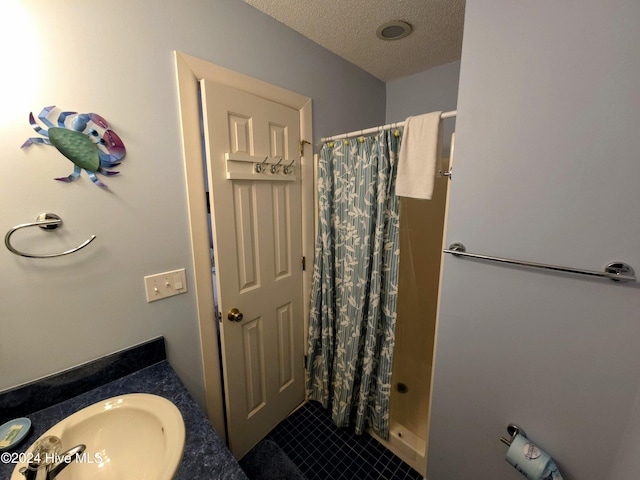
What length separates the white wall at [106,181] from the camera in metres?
0.74

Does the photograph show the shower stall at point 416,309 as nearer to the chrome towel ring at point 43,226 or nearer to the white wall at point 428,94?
the white wall at point 428,94

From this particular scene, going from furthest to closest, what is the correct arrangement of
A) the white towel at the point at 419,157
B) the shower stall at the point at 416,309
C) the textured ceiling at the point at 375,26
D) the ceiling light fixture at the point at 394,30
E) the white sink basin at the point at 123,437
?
the shower stall at the point at 416,309, the ceiling light fixture at the point at 394,30, the textured ceiling at the point at 375,26, the white towel at the point at 419,157, the white sink basin at the point at 123,437

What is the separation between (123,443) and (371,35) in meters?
2.07

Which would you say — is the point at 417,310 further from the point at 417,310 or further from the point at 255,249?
the point at 255,249

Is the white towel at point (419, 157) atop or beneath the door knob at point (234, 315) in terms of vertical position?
atop

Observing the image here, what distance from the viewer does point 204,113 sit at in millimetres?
1043

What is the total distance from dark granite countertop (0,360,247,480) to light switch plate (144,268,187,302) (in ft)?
0.97

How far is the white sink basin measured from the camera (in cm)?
67

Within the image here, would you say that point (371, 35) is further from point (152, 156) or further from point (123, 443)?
point (123, 443)

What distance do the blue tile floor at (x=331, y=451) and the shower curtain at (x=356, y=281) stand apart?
0.09 metres

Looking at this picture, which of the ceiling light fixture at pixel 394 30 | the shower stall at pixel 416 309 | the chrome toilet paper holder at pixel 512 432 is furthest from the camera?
the shower stall at pixel 416 309

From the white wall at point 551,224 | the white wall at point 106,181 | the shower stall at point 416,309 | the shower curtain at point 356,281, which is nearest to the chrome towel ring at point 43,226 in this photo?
the white wall at point 106,181

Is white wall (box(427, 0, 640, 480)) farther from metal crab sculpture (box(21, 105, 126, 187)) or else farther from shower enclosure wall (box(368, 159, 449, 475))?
metal crab sculpture (box(21, 105, 126, 187))

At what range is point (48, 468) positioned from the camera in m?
0.58
